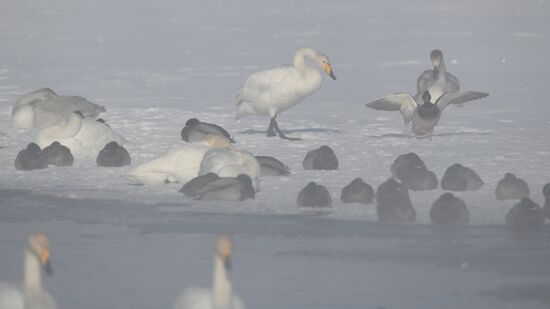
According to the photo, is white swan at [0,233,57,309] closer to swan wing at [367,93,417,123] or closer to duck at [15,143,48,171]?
duck at [15,143,48,171]

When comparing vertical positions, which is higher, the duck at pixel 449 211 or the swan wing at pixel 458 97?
the swan wing at pixel 458 97

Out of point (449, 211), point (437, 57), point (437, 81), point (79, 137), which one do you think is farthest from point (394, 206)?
point (437, 57)

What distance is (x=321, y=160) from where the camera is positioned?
13500mm

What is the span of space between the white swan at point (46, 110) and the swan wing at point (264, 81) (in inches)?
74.4

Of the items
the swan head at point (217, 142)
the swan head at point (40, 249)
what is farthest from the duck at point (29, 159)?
the swan head at point (40, 249)

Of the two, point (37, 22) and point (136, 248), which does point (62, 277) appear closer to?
point (136, 248)

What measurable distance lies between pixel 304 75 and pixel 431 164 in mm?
2883

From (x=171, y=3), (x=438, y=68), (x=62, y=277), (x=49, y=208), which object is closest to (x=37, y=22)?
(x=171, y=3)

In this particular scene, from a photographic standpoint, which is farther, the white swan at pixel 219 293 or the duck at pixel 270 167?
the duck at pixel 270 167

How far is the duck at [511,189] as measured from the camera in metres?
11.9

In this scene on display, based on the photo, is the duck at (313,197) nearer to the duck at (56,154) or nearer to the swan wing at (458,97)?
the duck at (56,154)

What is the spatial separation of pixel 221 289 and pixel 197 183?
455 centimetres

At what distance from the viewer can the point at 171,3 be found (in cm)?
4031

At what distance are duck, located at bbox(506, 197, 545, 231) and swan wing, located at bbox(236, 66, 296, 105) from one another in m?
5.93
